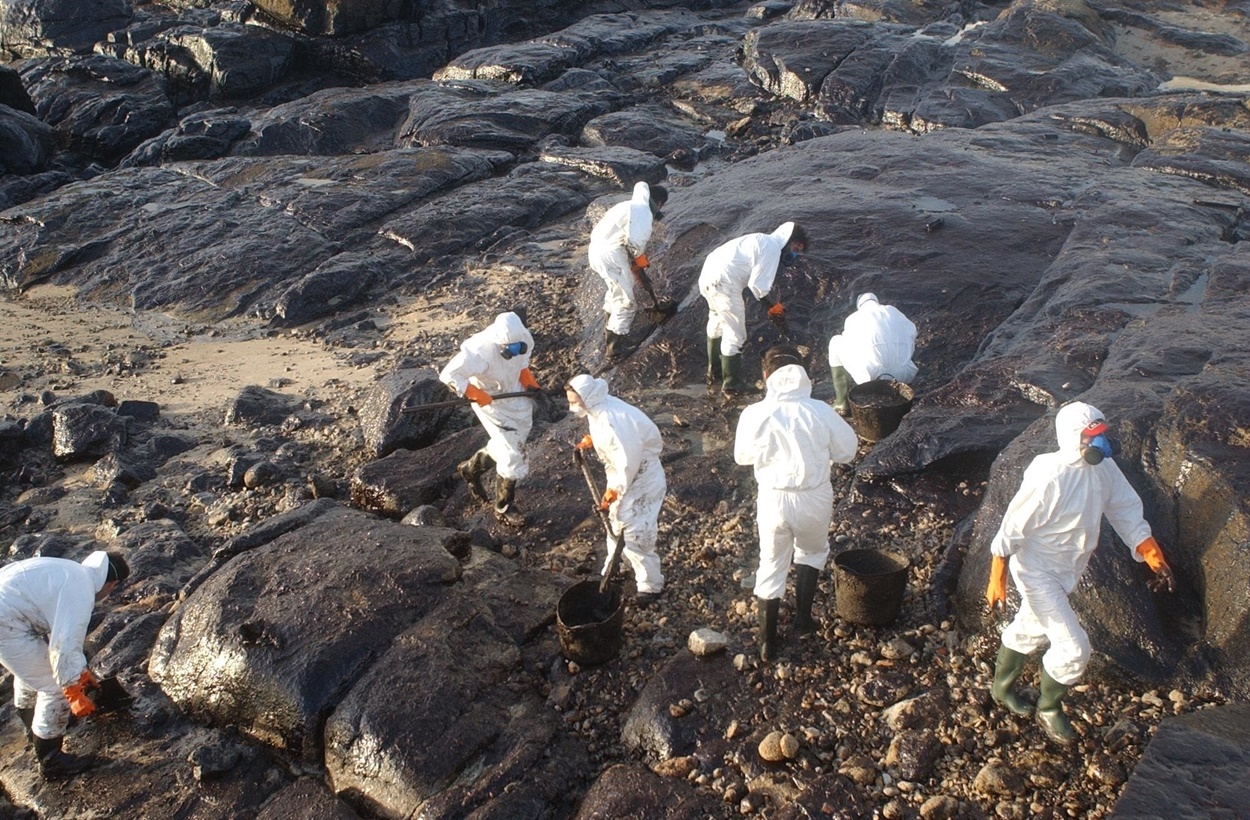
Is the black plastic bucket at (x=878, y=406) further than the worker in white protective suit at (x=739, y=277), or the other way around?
the worker in white protective suit at (x=739, y=277)

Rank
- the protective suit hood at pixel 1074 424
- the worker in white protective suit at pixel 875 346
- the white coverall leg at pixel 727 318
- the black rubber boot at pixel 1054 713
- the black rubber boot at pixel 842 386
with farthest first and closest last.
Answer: the white coverall leg at pixel 727 318 < the black rubber boot at pixel 842 386 < the worker in white protective suit at pixel 875 346 < the black rubber boot at pixel 1054 713 < the protective suit hood at pixel 1074 424

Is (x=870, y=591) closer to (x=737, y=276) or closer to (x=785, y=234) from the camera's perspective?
(x=737, y=276)

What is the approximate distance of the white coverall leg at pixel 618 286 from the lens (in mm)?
9148

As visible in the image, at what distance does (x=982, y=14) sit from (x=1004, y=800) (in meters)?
21.0

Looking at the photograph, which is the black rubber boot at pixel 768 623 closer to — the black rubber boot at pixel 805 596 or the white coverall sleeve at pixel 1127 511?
the black rubber boot at pixel 805 596

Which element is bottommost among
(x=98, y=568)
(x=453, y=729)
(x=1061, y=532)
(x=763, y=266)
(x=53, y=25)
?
(x=53, y=25)

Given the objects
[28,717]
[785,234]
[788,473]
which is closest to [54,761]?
[28,717]

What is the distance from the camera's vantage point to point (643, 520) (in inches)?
248

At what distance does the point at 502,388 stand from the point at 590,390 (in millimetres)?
1612

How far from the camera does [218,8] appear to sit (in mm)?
24594

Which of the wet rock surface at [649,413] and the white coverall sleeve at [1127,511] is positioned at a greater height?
the white coverall sleeve at [1127,511]

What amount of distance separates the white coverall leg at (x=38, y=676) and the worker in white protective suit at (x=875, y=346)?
5.68 metres

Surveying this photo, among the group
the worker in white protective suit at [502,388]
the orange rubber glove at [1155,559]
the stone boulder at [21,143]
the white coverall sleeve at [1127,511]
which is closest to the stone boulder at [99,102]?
the stone boulder at [21,143]

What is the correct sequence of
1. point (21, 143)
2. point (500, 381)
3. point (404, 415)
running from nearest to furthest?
point (500, 381), point (404, 415), point (21, 143)
